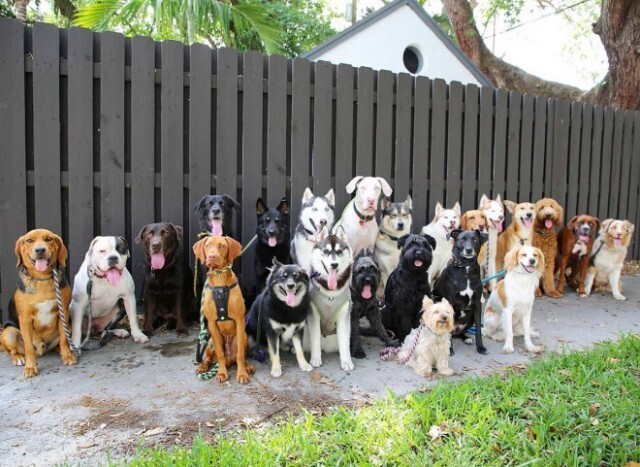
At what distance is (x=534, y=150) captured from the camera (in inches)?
284

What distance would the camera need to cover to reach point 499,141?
688 cm

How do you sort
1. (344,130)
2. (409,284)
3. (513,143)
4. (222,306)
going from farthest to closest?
(513,143) < (344,130) < (409,284) < (222,306)

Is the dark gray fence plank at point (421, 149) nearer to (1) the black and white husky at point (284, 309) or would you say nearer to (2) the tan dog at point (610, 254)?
(2) the tan dog at point (610, 254)

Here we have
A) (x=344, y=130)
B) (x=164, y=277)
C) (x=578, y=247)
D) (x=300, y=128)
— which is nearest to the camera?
(x=164, y=277)

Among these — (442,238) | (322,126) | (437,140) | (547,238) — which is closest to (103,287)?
(322,126)

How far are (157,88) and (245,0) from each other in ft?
32.9

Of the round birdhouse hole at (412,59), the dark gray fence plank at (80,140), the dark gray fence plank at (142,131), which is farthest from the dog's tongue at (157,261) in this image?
the round birdhouse hole at (412,59)

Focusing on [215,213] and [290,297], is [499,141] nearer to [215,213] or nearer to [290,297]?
[215,213]

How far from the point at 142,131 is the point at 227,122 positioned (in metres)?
0.94

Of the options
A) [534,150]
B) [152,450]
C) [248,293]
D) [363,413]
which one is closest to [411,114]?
[534,150]

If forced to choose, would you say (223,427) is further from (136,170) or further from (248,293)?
(136,170)

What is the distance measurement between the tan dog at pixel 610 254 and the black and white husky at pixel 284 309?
448cm

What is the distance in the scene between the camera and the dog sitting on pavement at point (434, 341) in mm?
3463

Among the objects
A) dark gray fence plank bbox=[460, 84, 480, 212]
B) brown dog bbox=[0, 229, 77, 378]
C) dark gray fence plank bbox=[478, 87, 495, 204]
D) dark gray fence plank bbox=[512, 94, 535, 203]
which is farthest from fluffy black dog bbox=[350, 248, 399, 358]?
dark gray fence plank bbox=[512, 94, 535, 203]
